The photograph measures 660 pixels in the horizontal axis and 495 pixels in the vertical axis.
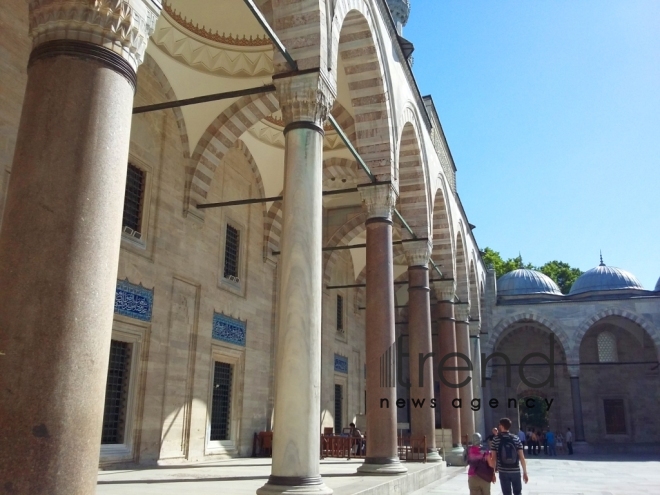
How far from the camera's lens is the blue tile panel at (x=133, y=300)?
802 centimetres

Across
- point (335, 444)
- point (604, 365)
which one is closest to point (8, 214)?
point (335, 444)

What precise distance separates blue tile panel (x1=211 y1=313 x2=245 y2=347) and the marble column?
4.23 m

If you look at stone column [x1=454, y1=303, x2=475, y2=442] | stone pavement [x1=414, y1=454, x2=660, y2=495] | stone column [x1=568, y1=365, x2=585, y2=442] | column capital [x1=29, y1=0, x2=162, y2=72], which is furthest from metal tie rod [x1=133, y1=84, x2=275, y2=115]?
stone column [x1=568, y1=365, x2=585, y2=442]

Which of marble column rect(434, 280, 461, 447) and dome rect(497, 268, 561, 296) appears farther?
dome rect(497, 268, 561, 296)

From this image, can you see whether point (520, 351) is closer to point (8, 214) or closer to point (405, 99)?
point (405, 99)

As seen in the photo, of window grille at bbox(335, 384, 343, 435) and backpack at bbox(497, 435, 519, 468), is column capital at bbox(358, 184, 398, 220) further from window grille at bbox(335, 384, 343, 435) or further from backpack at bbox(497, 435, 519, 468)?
window grille at bbox(335, 384, 343, 435)

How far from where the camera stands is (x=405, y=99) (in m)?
10.1

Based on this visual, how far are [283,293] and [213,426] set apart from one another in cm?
590

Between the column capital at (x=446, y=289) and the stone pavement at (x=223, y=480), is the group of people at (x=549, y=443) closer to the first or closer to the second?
the column capital at (x=446, y=289)

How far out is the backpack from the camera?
5039 millimetres

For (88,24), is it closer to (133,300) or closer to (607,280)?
(133,300)

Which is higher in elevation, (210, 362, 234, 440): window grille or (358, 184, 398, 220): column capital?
(358, 184, 398, 220): column capital

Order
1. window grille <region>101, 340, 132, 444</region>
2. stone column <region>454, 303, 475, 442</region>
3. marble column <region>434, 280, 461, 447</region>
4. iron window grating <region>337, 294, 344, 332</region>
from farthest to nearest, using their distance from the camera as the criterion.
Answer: iron window grating <region>337, 294, 344, 332</region> < stone column <region>454, 303, 475, 442</region> < marble column <region>434, 280, 461, 447</region> < window grille <region>101, 340, 132, 444</region>

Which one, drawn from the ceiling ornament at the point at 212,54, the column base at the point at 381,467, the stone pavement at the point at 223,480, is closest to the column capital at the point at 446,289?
the stone pavement at the point at 223,480
